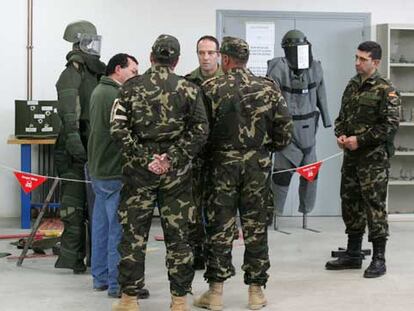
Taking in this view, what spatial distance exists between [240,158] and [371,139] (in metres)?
1.19

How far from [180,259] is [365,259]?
2123 mm

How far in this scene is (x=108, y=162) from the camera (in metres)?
4.31

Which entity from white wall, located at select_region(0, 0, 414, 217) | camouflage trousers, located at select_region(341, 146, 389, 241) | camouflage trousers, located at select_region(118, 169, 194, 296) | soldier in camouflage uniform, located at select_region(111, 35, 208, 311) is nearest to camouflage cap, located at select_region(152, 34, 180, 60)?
soldier in camouflage uniform, located at select_region(111, 35, 208, 311)

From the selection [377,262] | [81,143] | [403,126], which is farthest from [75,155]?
[403,126]

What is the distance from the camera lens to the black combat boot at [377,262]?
4992 millimetres

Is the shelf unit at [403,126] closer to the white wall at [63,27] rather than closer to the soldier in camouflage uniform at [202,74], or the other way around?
the white wall at [63,27]

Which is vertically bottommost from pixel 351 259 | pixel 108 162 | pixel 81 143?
pixel 351 259

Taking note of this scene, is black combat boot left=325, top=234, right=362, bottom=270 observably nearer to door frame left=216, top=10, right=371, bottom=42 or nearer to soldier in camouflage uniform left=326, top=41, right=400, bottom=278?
soldier in camouflage uniform left=326, top=41, right=400, bottom=278

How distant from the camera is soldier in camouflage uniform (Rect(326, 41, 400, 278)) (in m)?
4.86

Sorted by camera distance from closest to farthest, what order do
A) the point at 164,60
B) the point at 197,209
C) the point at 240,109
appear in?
1. the point at 164,60
2. the point at 240,109
3. the point at 197,209

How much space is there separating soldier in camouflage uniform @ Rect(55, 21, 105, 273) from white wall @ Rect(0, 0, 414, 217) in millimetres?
2174

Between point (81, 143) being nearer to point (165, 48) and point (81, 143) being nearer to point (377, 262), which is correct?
point (165, 48)

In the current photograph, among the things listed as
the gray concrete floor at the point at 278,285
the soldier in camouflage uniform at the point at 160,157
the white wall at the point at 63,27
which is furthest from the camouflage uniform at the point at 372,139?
the white wall at the point at 63,27

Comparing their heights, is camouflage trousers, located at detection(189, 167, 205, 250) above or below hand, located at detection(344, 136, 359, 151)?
below
